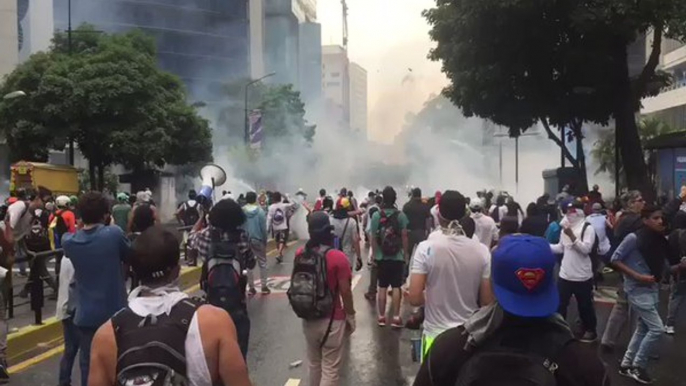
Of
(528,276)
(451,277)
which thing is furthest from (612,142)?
(528,276)

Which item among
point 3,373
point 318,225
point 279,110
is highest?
point 279,110

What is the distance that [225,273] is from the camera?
530cm

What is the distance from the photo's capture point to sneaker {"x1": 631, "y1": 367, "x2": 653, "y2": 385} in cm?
647

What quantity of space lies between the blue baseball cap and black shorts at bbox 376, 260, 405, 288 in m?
6.57

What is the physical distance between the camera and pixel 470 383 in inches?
78.0

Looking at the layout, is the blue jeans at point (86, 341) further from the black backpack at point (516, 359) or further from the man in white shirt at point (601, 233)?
the man in white shirt at point (601, 233)

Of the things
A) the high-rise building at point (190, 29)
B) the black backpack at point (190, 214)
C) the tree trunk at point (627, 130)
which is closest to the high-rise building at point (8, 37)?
the high-rise building at point (190, 29)

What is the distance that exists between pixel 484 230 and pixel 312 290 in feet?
16.0

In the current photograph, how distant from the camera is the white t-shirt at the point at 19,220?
1058 centimetres

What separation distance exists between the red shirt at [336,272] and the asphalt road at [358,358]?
161 cm

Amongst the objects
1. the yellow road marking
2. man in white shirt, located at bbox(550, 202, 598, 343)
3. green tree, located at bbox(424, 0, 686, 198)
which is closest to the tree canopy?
green tree, located at bbox(424, 0, 686, 198)

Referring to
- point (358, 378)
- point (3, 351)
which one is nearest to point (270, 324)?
point (358, 378)

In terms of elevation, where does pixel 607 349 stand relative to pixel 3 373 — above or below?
below

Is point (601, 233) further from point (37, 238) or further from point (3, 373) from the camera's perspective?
point (37, 238)
